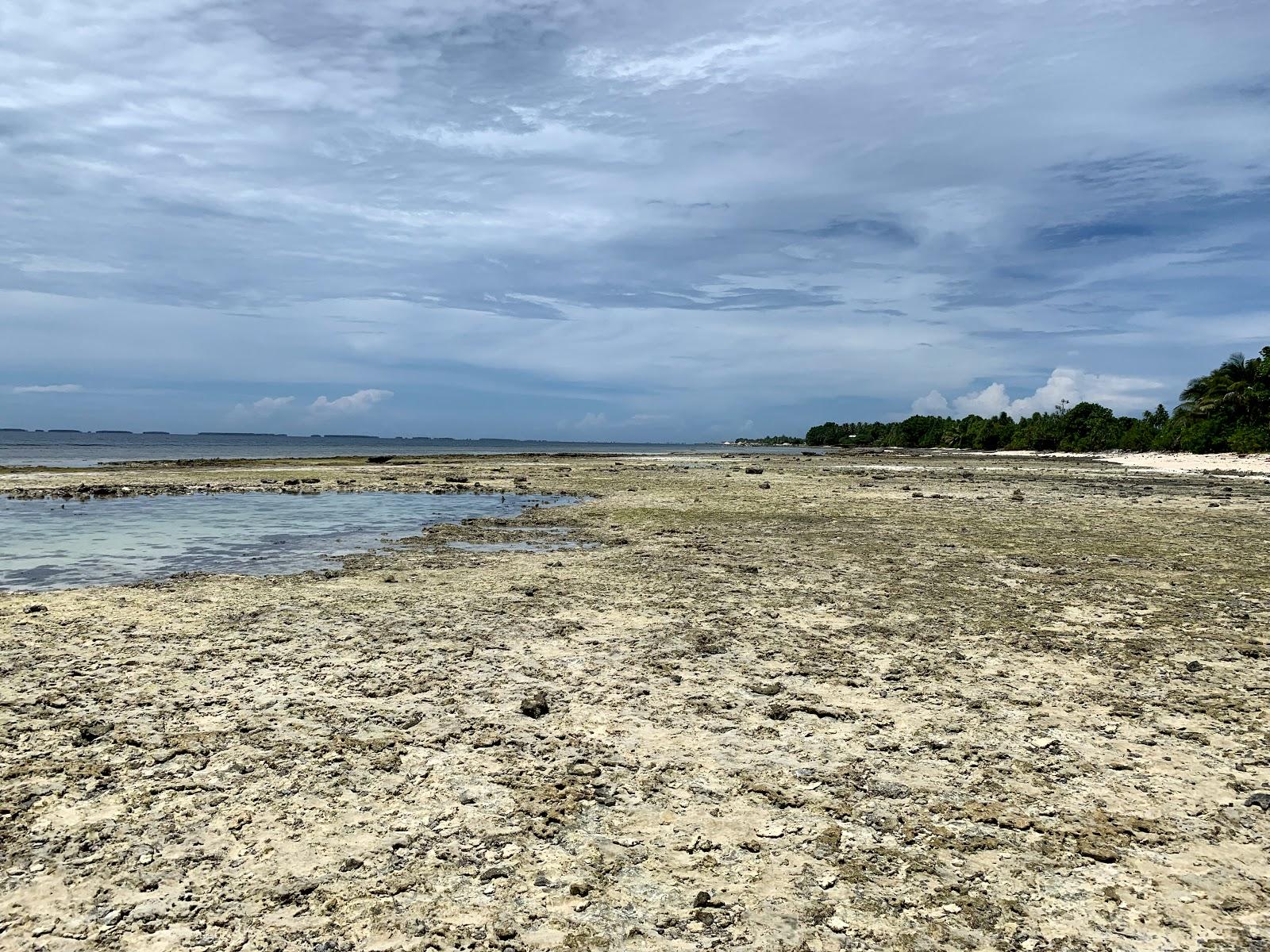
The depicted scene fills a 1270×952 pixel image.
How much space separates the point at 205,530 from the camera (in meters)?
20.1

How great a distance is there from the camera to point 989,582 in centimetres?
1267

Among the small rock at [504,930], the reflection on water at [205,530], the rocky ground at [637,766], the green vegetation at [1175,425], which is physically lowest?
the small rock at [504,930]

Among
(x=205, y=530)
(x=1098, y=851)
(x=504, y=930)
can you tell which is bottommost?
(x=504, y=930)

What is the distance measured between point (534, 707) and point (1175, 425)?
362ft

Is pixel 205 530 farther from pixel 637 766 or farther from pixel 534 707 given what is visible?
pixel 637 766

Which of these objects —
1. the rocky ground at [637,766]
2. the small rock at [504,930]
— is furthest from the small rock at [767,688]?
the small rock at [504,930]

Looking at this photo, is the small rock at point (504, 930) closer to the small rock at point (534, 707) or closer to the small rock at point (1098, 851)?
the small rock at point (534, 707)

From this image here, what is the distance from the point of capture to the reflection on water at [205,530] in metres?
14.3

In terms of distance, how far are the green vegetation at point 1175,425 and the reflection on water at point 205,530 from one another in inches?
3255

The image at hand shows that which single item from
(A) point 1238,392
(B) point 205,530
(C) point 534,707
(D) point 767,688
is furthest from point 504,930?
(A) point 1238,392

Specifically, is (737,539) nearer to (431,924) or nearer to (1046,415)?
(431,924)

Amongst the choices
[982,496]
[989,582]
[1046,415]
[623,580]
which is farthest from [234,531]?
[1046,415]

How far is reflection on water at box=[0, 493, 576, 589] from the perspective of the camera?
1432 centimetres

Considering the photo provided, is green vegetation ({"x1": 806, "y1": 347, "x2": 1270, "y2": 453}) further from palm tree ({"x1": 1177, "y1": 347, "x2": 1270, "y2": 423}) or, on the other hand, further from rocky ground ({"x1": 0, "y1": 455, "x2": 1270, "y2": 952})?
rocky ground ({"x1": 0, "y1": 455, "x2": 1270, "y2": 952})
